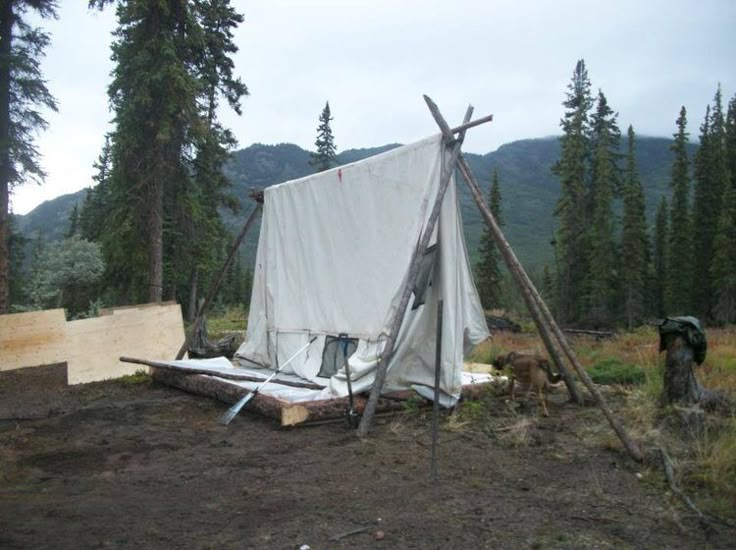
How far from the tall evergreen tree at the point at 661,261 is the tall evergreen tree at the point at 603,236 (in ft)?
16.3

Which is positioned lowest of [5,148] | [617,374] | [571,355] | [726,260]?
[617,374]

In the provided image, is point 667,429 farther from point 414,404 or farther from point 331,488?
point 331,488

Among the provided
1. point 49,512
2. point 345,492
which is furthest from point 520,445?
point 49,512

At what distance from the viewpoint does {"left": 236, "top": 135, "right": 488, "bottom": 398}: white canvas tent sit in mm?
6520

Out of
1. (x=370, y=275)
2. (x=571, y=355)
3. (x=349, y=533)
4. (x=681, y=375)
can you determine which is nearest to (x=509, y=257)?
(x=571, y=355)

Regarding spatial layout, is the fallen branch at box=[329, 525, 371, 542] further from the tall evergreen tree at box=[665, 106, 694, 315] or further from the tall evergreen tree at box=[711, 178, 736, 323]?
the tall evergreen tree at box=[665, 106, 694, 315]

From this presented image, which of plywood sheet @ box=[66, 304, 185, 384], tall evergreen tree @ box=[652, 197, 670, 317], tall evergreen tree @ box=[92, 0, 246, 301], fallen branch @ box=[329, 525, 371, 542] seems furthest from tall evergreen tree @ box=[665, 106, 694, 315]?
fallen branch @ box=[329, 525, 371, 542]

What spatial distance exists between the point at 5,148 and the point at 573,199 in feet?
123

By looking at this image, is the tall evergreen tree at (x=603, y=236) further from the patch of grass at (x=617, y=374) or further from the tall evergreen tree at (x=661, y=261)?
the patch of grass at (x=617, y=374)

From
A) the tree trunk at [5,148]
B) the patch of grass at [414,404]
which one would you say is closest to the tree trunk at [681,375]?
the patch of grass at [414,404]

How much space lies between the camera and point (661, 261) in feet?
159

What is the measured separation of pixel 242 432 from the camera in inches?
228

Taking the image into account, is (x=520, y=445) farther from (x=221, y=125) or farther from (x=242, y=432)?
(x=221, y=125)

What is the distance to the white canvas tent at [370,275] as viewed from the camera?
21.4 ft
